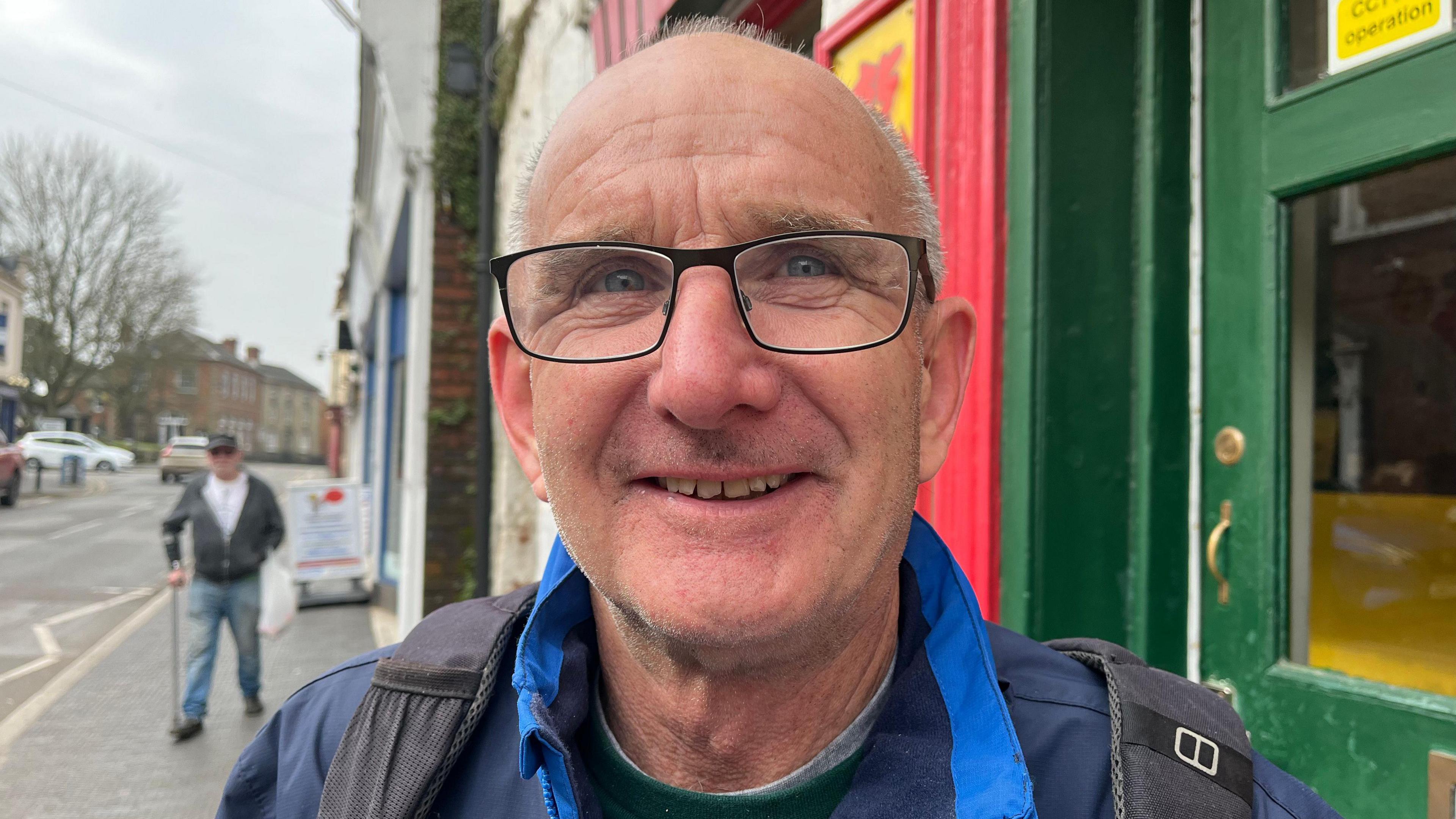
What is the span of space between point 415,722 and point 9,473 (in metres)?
25.6

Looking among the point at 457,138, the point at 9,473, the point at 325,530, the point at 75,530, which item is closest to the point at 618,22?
the point at 457,138

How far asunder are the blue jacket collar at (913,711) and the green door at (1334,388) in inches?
40.0

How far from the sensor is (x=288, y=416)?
70.5m

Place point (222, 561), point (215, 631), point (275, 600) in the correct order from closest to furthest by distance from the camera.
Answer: point (215, 631) → point (222, 561) → point (275, 600)

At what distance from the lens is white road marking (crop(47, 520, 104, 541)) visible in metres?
16.4

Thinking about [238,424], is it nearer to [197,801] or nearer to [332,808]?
[197,801]

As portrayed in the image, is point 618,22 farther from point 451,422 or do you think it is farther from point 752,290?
point 752,290

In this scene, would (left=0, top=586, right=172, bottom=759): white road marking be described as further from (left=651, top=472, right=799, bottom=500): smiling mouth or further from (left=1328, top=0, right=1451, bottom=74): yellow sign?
(left=1328, top=0, right=1451, bottom=74): yellow sign

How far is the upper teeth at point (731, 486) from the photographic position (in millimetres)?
1120

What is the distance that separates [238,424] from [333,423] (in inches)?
1413

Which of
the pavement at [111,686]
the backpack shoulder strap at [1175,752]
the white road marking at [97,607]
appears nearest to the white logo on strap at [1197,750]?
the backpack shoulder strap at [1175,752]

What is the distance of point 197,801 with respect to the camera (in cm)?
466

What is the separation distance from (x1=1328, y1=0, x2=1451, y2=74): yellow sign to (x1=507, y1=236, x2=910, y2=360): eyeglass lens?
1216 millimetres

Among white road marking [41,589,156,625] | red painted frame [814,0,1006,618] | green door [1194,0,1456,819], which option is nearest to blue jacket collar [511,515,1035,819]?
red painted frame [814,0,1006,618]
